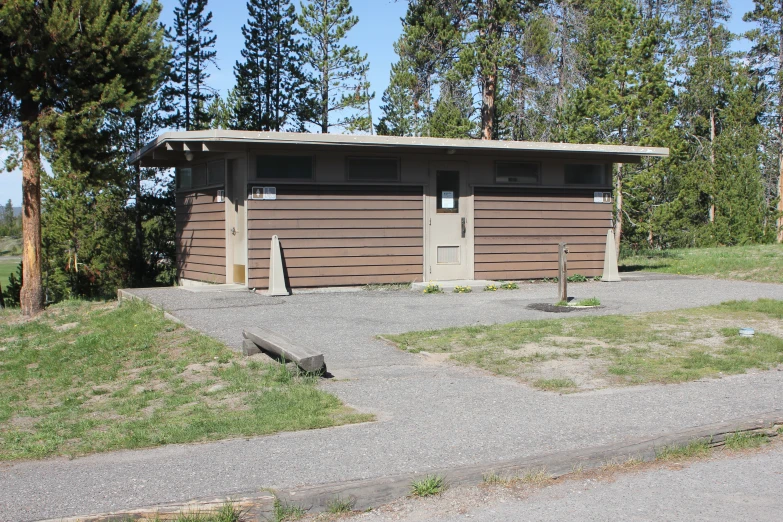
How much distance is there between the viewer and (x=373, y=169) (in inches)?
579

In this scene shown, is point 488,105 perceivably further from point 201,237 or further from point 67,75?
point 67,75

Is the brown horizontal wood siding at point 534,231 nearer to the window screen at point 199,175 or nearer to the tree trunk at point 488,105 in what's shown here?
the window screen at point 199,175

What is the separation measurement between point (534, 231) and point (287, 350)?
31.3 ft

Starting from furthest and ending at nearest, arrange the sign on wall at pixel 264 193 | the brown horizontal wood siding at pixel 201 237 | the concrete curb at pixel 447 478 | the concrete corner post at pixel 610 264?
the concrete corner post at pixel 610 264 < the brown horizontal wood siding at pixel 201 237 < the sign on wall at pixel 264 193 < the concrete curb at pixel 447 478

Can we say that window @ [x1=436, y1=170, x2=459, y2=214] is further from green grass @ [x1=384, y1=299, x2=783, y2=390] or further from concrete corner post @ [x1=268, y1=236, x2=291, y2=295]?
green grass @ [x1=384, y1=299, x2=783, y2=390]

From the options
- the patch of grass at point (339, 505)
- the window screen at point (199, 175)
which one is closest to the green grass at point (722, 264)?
the window screen at point (199, 175)

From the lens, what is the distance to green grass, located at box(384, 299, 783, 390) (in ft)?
24.3

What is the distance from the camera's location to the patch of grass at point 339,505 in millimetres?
4293

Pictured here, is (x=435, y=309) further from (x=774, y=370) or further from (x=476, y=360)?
(x=774, y=370)

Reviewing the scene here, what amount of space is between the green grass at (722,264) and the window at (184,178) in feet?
34.4

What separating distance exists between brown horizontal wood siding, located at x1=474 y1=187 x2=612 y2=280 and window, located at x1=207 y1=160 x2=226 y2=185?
195 inches

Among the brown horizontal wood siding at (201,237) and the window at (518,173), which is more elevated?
the window at (518,173)

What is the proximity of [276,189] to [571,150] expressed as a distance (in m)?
5.96

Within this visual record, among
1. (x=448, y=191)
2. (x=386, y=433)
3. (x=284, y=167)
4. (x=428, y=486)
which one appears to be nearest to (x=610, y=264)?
(x=448, y=191)
